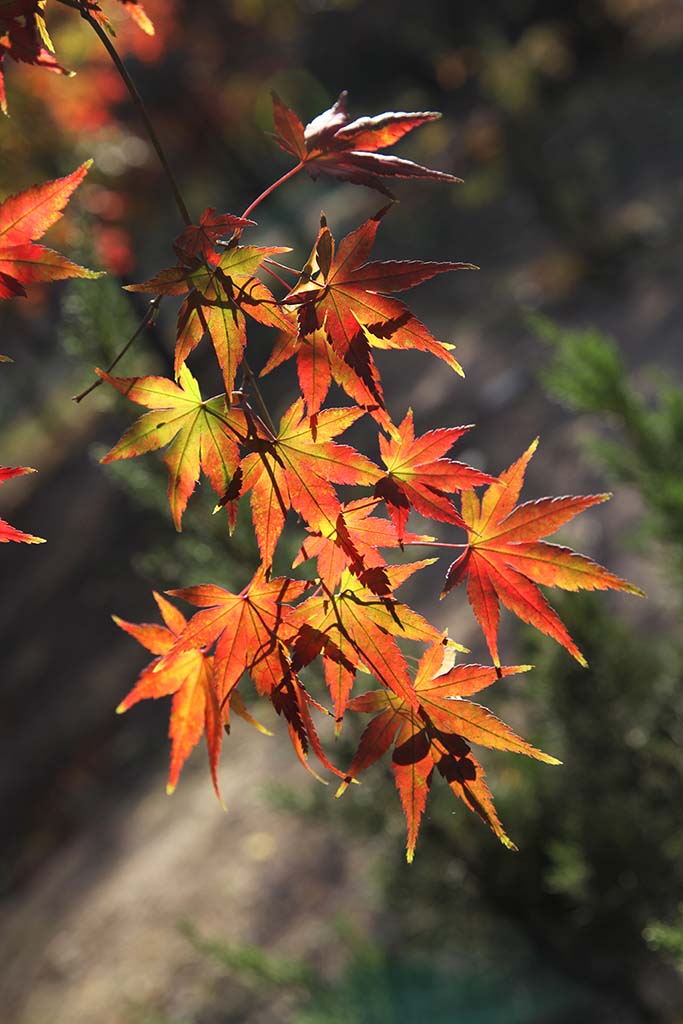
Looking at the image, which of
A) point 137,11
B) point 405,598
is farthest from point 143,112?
point 405,598

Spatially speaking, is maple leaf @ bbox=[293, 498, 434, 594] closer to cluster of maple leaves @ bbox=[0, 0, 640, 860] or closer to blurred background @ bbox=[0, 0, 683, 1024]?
cluster of maple leaves @ bbox=[0, 0, 640, 860]

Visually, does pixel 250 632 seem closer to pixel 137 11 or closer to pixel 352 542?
pixel 352 542

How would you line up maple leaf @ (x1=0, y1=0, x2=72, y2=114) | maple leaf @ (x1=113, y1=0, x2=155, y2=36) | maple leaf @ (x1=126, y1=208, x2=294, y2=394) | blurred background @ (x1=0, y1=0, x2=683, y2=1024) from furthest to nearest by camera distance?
1. blurred background @ (x1=0, y1=0, x2=683, y2=1024)
2. maple leaf @ (x1=113, y1=0, x2=155, y2=36)
3. maple leaf @ (x1=0, y1=0, x2=72, y2=114)
4. maple leaf @ (x1=126, y1=208, x2=294, y2=394)

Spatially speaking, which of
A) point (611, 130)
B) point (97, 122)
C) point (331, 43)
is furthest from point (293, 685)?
point (331, 43)

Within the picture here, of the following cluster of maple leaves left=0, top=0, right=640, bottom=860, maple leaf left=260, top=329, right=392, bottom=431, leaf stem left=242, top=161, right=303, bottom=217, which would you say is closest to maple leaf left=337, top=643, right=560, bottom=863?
cluster of maple leaves left=0, top=0, right=640, bottom=860

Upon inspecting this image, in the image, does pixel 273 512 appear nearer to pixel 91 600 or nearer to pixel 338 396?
pixel 338 396
